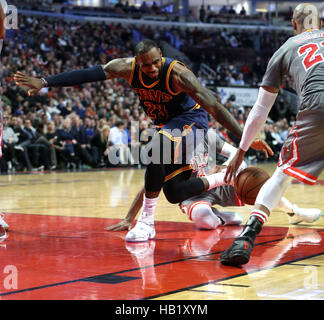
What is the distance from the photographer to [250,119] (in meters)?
3.92

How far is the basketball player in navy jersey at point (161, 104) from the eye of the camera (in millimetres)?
4570

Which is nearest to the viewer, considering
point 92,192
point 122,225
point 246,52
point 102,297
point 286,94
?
point 102,297

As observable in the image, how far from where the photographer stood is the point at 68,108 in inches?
651

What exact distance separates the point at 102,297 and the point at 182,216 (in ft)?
11.8

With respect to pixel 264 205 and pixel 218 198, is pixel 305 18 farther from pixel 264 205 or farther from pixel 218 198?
pixel 218 198

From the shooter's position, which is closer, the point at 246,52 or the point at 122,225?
the point at 122,225

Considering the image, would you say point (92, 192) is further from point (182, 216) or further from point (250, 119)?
point (250, 119)

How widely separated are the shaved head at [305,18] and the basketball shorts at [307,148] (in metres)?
0.62

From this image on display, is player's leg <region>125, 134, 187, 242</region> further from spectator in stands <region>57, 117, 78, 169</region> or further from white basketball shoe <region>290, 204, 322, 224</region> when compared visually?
spectator in stands <region>57, 117, 78, 169</region>

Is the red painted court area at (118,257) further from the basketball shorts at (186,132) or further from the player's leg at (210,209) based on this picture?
the basketball shorts at (186,132)

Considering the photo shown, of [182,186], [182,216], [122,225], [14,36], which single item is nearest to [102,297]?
[182,186]

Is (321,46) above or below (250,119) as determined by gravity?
above

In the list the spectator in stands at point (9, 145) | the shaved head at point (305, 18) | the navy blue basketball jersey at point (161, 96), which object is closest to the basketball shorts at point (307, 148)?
the shaved head at point (305, 18)

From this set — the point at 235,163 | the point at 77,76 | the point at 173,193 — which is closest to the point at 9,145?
the point at 77,76
